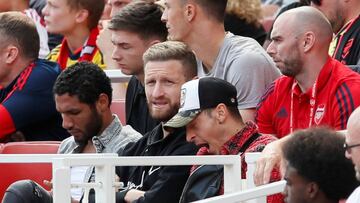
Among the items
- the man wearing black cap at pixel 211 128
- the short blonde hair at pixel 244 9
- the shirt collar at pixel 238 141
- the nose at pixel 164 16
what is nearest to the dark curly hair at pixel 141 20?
the nose at pixel 164 16

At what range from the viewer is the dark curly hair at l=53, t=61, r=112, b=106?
740 cm

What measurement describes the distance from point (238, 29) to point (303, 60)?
8.64 ft

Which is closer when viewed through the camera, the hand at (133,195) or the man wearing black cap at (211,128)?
the man wearing black cap at (211,128)

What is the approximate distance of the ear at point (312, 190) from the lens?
16.6 ft

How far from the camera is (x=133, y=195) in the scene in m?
6.45

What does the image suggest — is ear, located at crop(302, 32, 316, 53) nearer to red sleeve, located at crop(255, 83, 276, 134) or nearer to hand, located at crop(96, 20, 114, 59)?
red sleeve, located at crop(255, 83, 276, 134)

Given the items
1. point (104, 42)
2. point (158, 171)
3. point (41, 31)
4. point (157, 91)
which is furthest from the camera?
point (41, 31)

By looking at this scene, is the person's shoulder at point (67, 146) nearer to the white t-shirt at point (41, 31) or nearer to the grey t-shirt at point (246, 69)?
the grey t-shirt at point (246, 69)

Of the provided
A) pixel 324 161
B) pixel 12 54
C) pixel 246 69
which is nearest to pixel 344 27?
pixel 246 69

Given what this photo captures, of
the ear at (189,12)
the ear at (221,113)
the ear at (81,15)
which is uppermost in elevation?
the ear at (189,12)

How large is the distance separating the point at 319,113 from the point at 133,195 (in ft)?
3.50

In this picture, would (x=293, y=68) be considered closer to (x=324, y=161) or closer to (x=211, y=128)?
(x=211, y=128)

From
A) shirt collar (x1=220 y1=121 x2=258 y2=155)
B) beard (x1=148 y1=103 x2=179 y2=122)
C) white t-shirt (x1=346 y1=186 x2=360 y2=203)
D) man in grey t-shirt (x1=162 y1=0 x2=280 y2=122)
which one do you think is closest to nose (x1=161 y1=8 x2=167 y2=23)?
man in grey t-shirt (x1=162 y1=0 x2=280 y2=122)

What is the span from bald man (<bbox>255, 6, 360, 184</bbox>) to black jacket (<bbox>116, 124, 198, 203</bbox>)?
1.74ft
